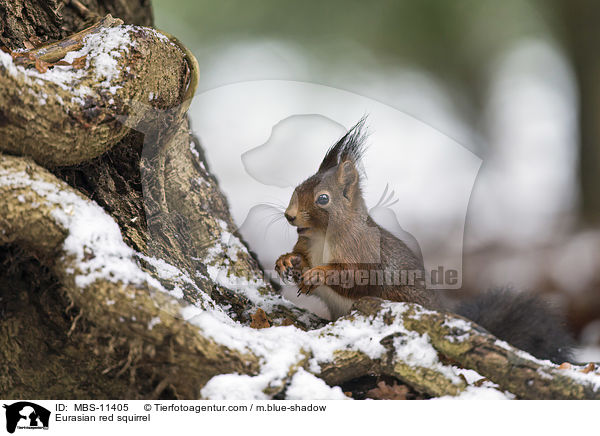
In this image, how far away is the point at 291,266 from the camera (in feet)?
3.52

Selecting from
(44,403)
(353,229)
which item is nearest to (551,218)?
(353,229)

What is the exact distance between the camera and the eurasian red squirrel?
100 centimetres

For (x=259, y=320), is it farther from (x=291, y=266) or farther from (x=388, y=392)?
(x=388, y=392)

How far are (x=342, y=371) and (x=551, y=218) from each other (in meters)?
2.04

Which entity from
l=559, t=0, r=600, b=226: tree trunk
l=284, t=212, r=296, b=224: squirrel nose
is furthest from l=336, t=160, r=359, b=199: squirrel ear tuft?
l=559, t=0, r=600, b=226: tree trunk

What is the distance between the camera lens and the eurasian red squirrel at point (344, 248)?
1.00 m

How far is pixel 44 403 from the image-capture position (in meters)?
0.86

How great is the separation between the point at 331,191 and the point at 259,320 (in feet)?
1.13

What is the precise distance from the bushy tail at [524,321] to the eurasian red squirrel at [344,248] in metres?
0.19

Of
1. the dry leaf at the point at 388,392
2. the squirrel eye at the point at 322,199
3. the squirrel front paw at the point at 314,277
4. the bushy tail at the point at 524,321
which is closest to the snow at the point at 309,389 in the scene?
the dry leaf at the point at 388,392

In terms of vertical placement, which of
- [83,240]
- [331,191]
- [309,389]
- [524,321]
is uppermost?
[331,191]

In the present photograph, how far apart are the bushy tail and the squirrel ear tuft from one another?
44 centimetres

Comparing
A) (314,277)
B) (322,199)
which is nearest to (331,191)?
(322,199)

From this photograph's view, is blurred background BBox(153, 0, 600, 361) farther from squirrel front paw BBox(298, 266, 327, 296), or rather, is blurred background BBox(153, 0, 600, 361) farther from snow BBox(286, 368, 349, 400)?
Answer: snow BBox(286, 368, 349, 400)
